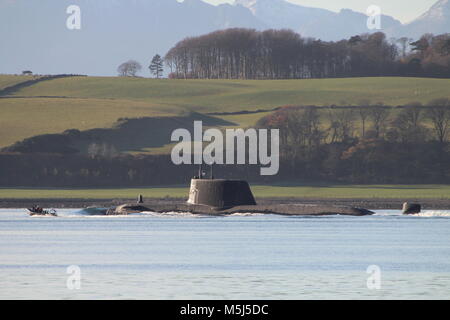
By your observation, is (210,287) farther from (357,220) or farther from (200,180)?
(357,220)

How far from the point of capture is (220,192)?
2584 inches

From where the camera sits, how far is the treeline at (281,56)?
185625 millimetres

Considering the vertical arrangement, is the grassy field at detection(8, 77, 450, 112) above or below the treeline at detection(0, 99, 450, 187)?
above

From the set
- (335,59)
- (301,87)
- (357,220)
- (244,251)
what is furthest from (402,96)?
(244,251)

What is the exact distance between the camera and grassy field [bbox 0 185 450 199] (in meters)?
89.4

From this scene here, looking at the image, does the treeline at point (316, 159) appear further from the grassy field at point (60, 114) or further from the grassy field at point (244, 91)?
the grassy field at point (244, 91)

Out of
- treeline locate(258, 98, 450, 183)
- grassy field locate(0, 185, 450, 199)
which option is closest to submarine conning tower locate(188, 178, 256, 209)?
grassy field locate(0, 185, 450, 199)

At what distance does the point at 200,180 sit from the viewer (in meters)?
66.1

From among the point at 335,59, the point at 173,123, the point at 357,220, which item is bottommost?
the point at 357,220

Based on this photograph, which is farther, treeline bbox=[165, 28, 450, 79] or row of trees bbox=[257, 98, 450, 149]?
treeline bbox=[165, 28, 450, 79]

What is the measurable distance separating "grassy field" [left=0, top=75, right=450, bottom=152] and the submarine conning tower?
4754cm

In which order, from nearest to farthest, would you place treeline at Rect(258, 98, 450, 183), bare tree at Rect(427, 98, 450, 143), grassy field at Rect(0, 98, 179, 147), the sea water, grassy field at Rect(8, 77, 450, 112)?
the sea water < treeline at Rect(258, 98, 450, 183) < bare tree at Rect(427, 98, 450, 143) < grassy field at Rect(0, 98, 179, 147) < grassy field at Rect(8, 77, 450, 112)

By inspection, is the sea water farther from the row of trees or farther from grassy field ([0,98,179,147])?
grassy field ([0,98,179,147])

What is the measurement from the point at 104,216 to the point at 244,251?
92.6ft
